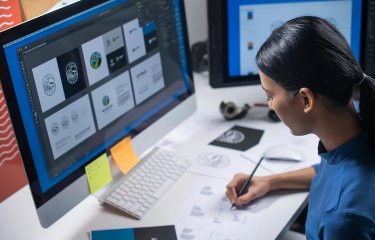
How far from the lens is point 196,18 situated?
2090mm

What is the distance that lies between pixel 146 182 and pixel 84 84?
0.33 meters

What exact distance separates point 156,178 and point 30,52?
514 mm

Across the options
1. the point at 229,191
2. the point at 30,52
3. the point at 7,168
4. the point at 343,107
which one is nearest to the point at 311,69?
the point at 343,107

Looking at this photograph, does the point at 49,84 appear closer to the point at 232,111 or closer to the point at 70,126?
the point at 70,126

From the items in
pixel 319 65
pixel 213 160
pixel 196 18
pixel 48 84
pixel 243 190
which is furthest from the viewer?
pixel 196 18

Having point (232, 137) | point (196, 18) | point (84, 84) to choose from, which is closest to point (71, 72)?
point (84, 84)

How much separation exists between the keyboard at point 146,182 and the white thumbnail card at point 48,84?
1.04ft

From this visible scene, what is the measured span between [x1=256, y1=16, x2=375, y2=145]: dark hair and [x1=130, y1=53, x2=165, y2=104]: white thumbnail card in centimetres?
43

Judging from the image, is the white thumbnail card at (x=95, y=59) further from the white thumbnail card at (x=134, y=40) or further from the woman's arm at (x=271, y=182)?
the woman's arm at (x=271, y=182)

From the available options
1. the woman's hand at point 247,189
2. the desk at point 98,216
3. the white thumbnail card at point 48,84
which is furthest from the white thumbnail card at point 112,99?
the woman's hand at point 247,189

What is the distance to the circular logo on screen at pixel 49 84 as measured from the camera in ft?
3.54

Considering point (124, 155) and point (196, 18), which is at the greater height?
point (196, 18)

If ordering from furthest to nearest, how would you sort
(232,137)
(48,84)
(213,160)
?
1. (232,137)
2. (213,160)
3. (48,84)

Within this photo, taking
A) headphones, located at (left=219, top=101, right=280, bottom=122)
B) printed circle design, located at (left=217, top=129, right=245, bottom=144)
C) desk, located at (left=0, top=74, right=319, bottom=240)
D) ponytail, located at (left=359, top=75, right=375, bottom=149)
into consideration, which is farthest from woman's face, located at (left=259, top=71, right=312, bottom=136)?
headphones, located at (left=219, top=101, right=280, bottom=122)
